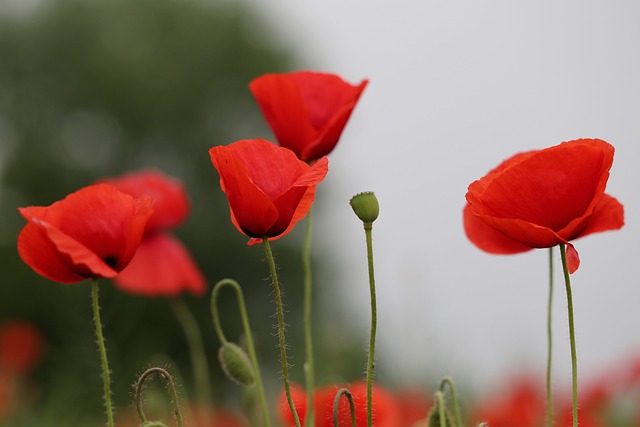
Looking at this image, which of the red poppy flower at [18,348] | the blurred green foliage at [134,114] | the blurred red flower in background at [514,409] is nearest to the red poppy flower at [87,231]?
the blurred red flower in background at [514,409]

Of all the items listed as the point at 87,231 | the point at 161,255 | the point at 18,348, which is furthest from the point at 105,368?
the point at 18,348

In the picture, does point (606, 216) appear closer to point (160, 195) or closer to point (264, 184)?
point (264, 184)

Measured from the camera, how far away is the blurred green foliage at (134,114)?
50.2ft

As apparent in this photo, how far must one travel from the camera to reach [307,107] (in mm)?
1729

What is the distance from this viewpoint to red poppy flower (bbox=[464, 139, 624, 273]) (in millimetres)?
1265

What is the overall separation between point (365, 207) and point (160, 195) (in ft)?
3.61

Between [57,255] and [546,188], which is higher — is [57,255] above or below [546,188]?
below

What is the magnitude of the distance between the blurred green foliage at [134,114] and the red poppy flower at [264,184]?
13.4 m

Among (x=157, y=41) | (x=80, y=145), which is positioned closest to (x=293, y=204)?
(x=80, y=145)

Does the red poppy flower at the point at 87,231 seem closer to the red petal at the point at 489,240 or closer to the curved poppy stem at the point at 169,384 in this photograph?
the curved poppy stem at the point at 169,384

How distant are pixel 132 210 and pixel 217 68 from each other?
54.0 feet

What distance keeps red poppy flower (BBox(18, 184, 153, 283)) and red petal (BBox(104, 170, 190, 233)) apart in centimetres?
70


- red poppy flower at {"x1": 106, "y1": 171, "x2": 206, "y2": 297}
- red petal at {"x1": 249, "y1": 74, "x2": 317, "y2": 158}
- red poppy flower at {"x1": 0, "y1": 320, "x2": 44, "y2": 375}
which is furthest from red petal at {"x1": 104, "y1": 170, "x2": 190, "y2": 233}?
red poppy flower at {"x1": 0, "y1": 320, "x2": 44, "y2": 375}

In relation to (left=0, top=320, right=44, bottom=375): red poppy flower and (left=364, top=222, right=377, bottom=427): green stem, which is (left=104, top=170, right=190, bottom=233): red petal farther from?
(left=0, top=320, right=44, bottom=375): red poppy flower
